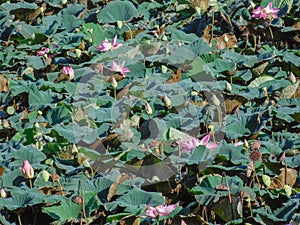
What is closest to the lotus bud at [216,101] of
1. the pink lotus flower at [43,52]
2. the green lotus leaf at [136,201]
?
the green lotus leaf at [136,201]

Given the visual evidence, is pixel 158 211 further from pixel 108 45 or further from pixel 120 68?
pixel 108 45

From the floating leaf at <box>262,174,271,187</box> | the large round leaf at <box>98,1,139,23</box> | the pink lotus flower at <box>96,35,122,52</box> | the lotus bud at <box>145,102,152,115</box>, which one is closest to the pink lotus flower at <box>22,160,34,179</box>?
the lotus bud at <box>145,102,152,115</box>

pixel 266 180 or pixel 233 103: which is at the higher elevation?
pixel 266 180

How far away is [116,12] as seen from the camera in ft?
13.2

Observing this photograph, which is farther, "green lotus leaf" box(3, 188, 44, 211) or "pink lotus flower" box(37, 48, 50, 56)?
"pink lotus flower" box(37, 48, 50, 56)

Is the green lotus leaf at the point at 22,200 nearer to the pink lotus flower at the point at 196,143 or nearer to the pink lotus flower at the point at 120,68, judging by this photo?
the pink lotus flower at the point at 196,143

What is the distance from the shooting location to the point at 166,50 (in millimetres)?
3512

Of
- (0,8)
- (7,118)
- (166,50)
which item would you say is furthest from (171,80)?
(0,8)

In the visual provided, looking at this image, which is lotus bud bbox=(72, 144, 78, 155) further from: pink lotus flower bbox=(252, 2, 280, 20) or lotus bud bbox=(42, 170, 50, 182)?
pink lotus flower bbox=(252, 2, 280, 20)

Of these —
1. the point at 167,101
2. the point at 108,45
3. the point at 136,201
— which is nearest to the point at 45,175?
the point at 136,201

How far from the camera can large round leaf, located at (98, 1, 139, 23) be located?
400 cm

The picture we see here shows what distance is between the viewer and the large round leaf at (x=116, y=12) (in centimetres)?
400

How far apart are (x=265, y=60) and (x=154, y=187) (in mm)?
1081

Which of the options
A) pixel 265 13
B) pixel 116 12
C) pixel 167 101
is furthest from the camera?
pixel 116 12
